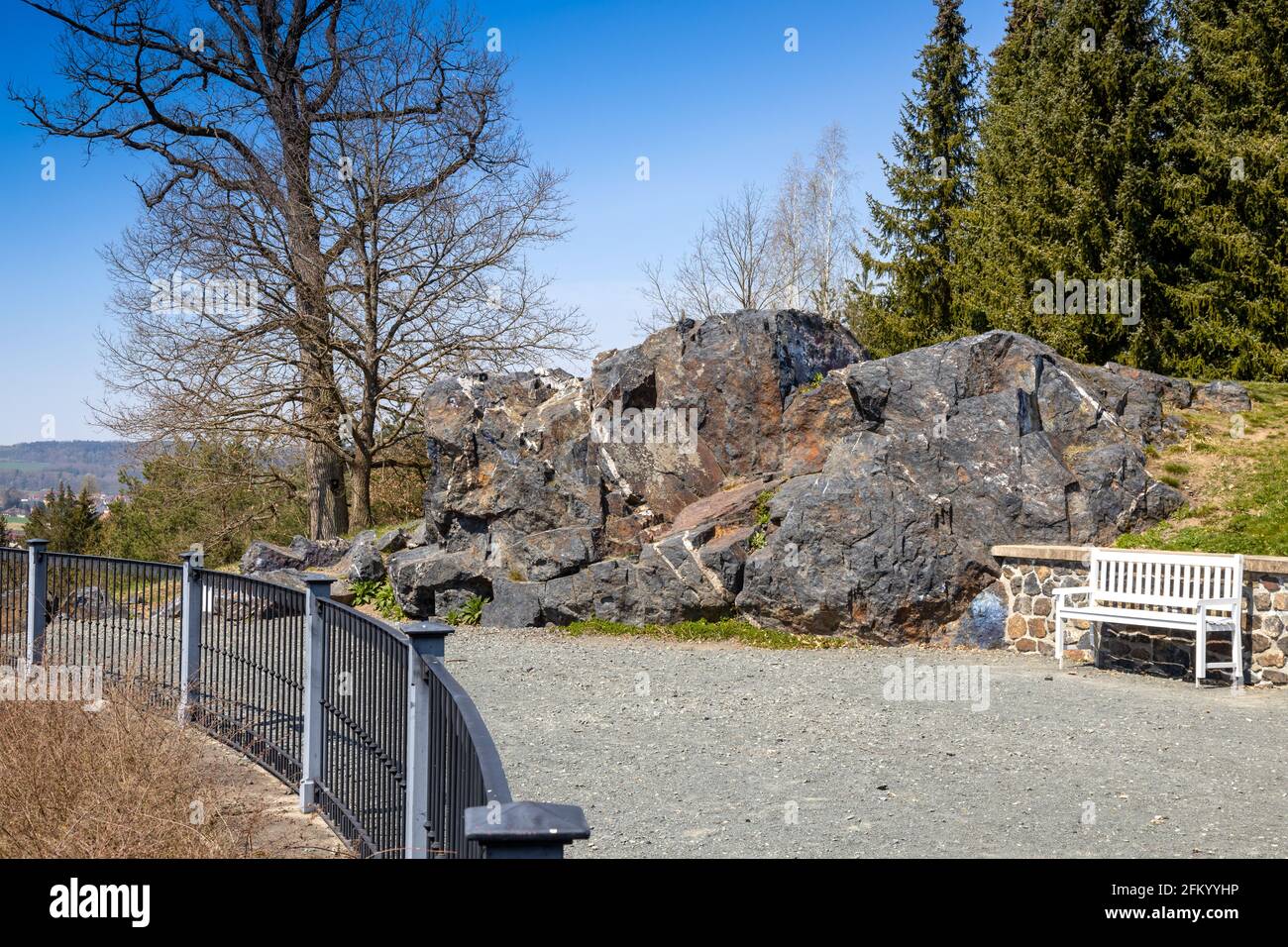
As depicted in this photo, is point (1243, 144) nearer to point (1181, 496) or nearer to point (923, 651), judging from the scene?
point (1181, 496)

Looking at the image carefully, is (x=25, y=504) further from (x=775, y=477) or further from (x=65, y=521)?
(x=775, y=477)

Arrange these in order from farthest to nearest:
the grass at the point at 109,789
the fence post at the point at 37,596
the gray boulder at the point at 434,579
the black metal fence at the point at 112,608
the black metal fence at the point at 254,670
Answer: the gray boulder at the point at 434,579 → the fence post at the point at 37,596 → the black metal fence at the point at 112,608 → the black metal fence at the point at 254,670 → the grass at the point at 109,789

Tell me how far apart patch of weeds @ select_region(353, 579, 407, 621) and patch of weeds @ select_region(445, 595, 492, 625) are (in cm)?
112

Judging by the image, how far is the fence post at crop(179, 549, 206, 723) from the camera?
7.82m

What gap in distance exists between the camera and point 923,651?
11.6 m

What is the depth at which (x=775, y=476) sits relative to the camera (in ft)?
45.0

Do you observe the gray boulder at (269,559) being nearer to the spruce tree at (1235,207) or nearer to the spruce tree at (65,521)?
the spruce tree at (1235,207)

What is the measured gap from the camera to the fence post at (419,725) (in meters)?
4.34

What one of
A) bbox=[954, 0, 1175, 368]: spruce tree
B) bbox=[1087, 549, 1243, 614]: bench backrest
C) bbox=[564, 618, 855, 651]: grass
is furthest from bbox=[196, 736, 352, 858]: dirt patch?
bbox=[954, 0, 1175, 368]: spruce tree

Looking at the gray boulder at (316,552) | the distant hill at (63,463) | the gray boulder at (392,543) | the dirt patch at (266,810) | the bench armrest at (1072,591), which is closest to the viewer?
the dirt patch at (266,810)

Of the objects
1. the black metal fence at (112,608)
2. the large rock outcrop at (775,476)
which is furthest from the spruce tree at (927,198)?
the black metal fence at (112,608)

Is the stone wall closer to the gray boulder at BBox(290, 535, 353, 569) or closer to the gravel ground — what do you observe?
the gravel ground

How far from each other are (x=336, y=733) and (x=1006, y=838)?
3733mm

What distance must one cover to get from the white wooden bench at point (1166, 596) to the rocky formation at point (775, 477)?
1090mm
